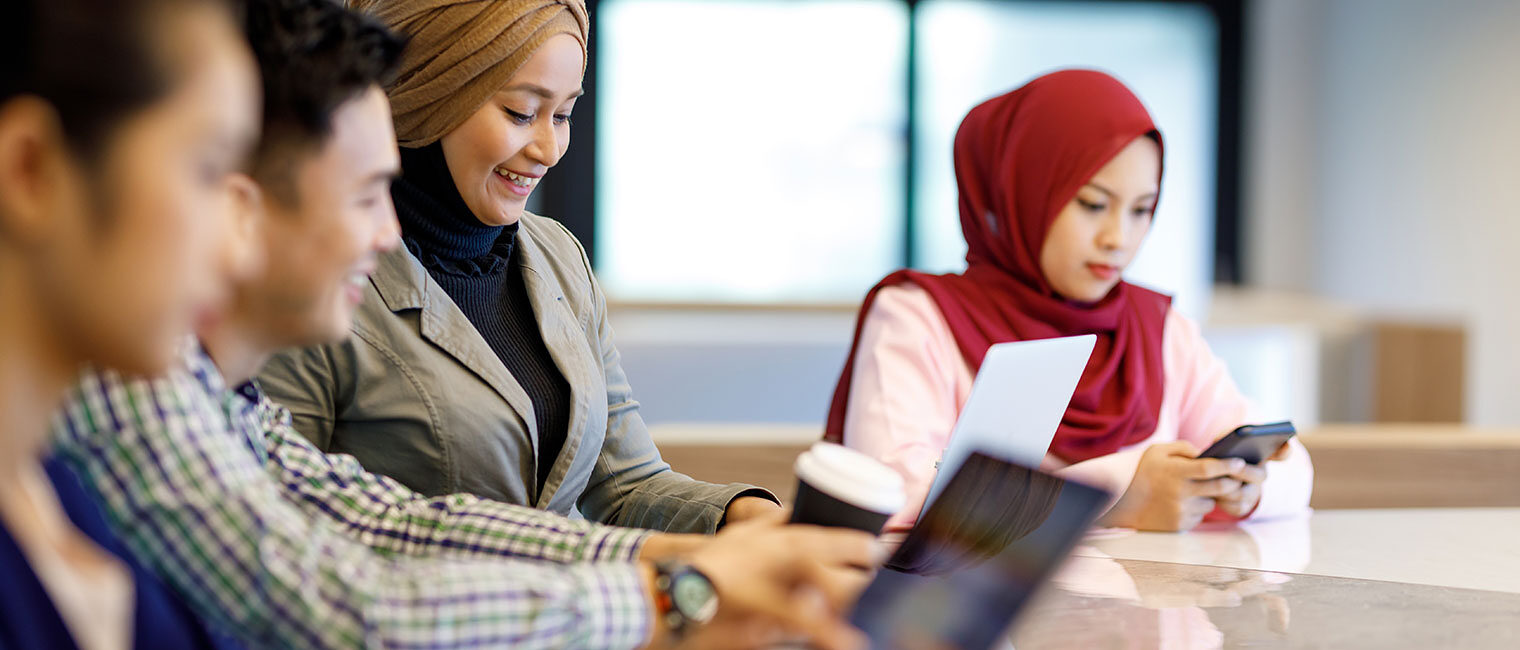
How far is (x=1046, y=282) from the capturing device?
6.05 ft

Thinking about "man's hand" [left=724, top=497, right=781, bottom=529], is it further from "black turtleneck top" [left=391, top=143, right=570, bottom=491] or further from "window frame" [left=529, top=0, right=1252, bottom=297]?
"window frame" [left=529, top=0, right=1252, bottom=297]

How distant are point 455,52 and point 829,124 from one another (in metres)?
5.47

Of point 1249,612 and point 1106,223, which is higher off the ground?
point 1106,223

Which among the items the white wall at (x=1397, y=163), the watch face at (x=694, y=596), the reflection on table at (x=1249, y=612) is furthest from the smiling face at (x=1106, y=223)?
the white wall at (x=1397, y=163)

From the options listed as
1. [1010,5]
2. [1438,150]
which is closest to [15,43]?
[1438,150]

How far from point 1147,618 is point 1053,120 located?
0.86 meters

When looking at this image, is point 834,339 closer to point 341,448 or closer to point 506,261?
point 506,261

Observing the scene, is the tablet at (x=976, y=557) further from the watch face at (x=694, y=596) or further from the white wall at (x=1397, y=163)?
Answer: the white wall at (x=1397, y=163)

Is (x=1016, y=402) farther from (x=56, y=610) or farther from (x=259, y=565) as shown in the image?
(x=56, y=610)

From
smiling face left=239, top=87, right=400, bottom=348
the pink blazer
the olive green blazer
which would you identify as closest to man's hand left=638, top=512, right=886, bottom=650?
smiling face left=239, top=87, right=400, bottom=348

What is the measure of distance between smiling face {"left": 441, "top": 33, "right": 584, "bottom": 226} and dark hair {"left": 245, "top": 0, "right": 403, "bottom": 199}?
0.44 metres

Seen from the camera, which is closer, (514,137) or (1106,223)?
(514,137)

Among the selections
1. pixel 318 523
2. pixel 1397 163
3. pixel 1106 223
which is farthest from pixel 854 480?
pixel 1397 163

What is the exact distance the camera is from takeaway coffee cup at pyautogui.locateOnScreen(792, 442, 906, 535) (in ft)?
2.89
